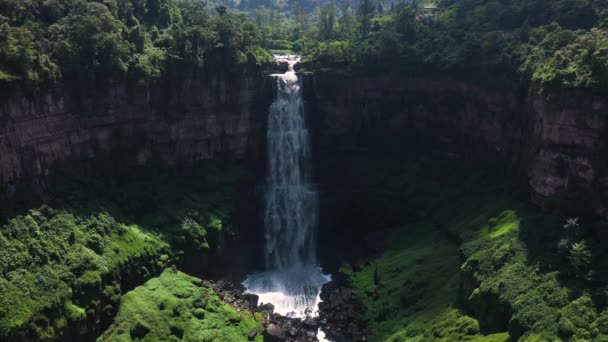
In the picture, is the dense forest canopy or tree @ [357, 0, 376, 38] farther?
tree @ [357, 0, 376, 38]

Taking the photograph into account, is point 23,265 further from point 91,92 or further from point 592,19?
point 592,19

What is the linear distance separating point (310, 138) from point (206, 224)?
61.9 ft

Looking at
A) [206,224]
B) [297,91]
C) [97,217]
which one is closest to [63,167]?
[97,217]

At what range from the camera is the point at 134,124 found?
59.7 m

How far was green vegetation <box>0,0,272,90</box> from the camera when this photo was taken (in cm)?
4859

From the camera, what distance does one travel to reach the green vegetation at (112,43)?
48594mm

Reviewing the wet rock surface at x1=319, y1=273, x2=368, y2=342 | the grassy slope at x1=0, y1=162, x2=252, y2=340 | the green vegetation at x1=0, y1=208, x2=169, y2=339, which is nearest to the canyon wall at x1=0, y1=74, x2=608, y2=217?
the grassy slope at x1=0, y1=162, x2=252, y2=340

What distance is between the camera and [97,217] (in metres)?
51.2

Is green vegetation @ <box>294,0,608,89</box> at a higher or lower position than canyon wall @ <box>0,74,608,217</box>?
higher

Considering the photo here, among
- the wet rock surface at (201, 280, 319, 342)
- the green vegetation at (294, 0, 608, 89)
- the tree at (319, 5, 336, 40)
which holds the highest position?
the tree at (319, 5, 336, 40)

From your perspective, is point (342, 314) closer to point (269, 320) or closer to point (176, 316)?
point (269, 320)

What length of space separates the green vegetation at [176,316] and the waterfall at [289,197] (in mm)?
10251

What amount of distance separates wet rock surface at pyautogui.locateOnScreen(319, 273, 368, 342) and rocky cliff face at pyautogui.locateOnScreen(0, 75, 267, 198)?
21705 mm

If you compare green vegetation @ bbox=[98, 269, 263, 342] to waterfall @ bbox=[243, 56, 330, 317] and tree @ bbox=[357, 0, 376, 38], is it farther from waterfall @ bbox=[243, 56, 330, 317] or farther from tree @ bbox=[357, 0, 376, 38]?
tree @ bbox=[357, 0, 376, 38]
